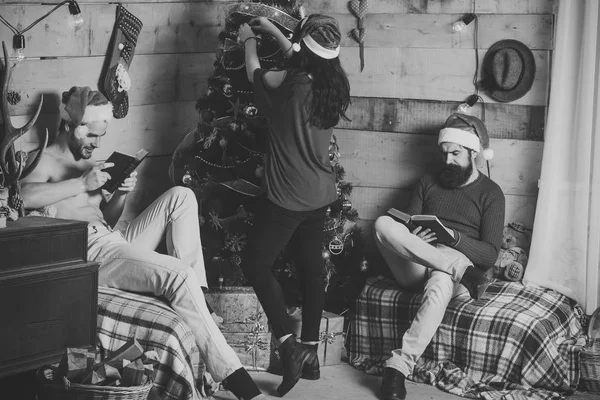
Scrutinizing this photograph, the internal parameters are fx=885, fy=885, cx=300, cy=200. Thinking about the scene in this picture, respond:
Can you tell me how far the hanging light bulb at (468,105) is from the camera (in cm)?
504

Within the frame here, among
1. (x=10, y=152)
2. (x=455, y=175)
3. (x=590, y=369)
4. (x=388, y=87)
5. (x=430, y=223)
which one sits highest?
(x=388, y=87)

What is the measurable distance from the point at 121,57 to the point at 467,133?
1880 millimetres

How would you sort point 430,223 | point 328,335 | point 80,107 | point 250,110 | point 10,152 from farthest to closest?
point 328,335 → point 250,110 → point 430,223 → point 80,107 → point 10,152

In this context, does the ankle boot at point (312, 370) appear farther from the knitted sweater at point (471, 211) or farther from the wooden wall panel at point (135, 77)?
the wooden wall panel at point (135, 77)

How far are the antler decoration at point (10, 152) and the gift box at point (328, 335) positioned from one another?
65.8 inches

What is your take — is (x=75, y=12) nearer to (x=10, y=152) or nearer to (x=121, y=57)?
(x=121, y=57)

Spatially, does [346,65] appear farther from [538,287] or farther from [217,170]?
[538,287]

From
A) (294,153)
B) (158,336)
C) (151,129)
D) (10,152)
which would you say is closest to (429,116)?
(294,153)

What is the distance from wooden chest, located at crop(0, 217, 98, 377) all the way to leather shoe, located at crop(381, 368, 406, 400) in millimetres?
1419

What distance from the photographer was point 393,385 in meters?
4.17

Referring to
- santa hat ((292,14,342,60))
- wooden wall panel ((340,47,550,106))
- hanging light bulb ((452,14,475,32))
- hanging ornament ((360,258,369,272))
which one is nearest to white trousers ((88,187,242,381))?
santa hat ((292,14,342,60))

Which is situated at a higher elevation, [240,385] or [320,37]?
[320,37]

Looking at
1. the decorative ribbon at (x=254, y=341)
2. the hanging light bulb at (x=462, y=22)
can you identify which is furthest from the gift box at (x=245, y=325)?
the hanging light bulb at (x=462, y=22)

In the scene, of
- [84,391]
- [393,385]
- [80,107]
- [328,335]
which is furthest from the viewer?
[328,335]
